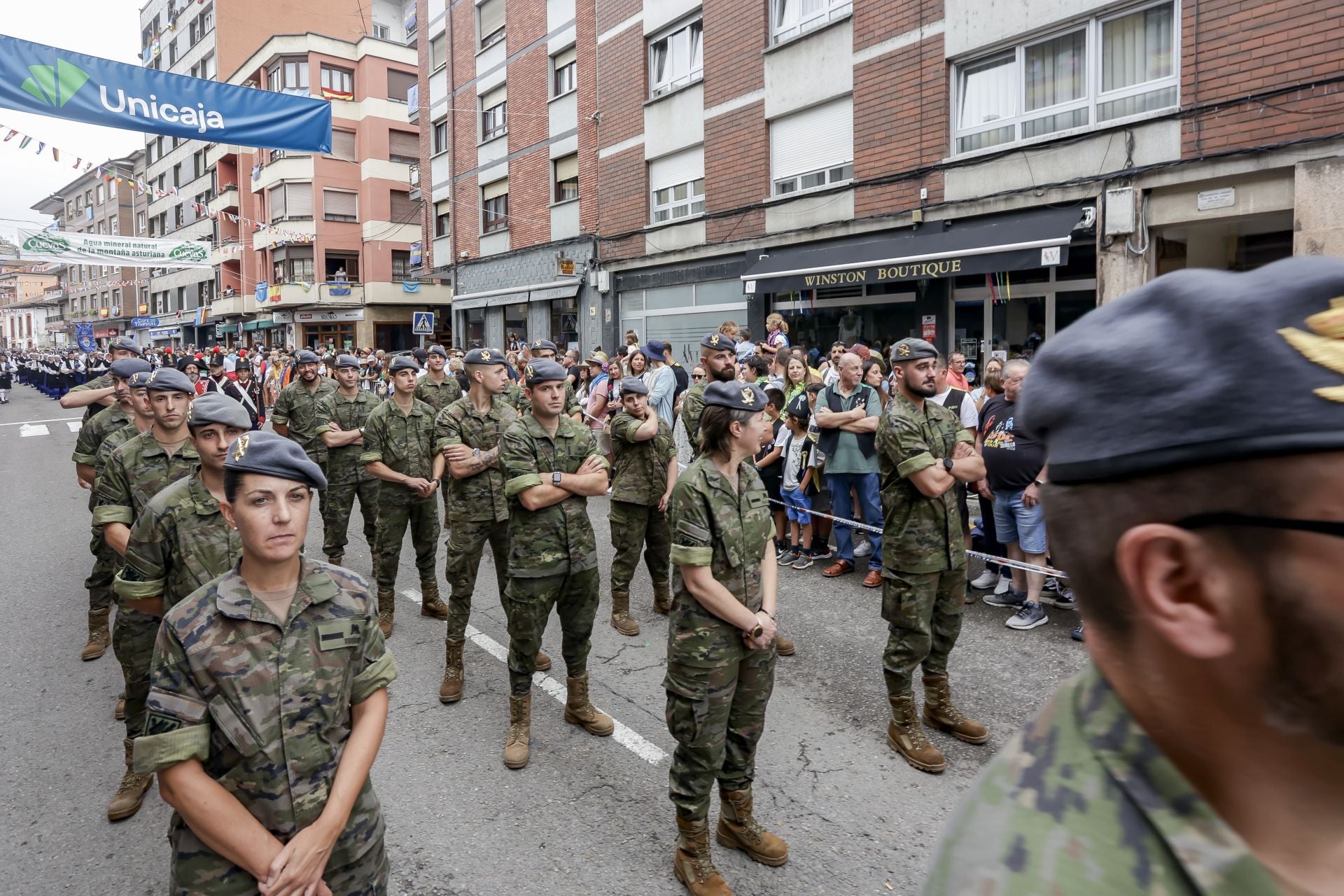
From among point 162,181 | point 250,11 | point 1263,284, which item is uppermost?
point 250,11

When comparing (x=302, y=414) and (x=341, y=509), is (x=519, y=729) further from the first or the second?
(x=302, y=414)

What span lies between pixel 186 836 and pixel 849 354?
6.40 meters

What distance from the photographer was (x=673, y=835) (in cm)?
378

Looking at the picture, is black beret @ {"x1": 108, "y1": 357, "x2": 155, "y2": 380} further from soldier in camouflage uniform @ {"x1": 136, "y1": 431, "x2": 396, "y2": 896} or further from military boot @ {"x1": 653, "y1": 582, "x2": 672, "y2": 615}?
soldier in camouflage uniform @ {"x1": 136, "y1": 431, "x2": 396, "y2": 896}

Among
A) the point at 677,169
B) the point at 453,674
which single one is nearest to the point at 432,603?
the point at 453,674

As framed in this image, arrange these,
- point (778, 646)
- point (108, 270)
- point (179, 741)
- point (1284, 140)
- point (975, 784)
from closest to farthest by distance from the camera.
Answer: point (975, 784)
point (179, 741)
point (778, 646)
point (1284, 140)
point (108, 270)

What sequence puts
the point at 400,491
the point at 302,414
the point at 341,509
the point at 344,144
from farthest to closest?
the point at 344,144
the point at 302,414
the point at 341,509
the point at 400,491

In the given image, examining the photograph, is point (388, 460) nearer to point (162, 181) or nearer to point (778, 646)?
point (778, 646)

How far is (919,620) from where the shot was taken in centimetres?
436

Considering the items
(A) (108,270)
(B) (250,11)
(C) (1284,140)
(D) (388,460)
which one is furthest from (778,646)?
(A) (108,270)

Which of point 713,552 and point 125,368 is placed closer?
point 713,552

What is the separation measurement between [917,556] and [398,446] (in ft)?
14.9

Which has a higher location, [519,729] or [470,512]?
[470,512]

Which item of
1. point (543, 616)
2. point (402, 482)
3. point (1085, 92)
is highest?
point (1085, 92)
